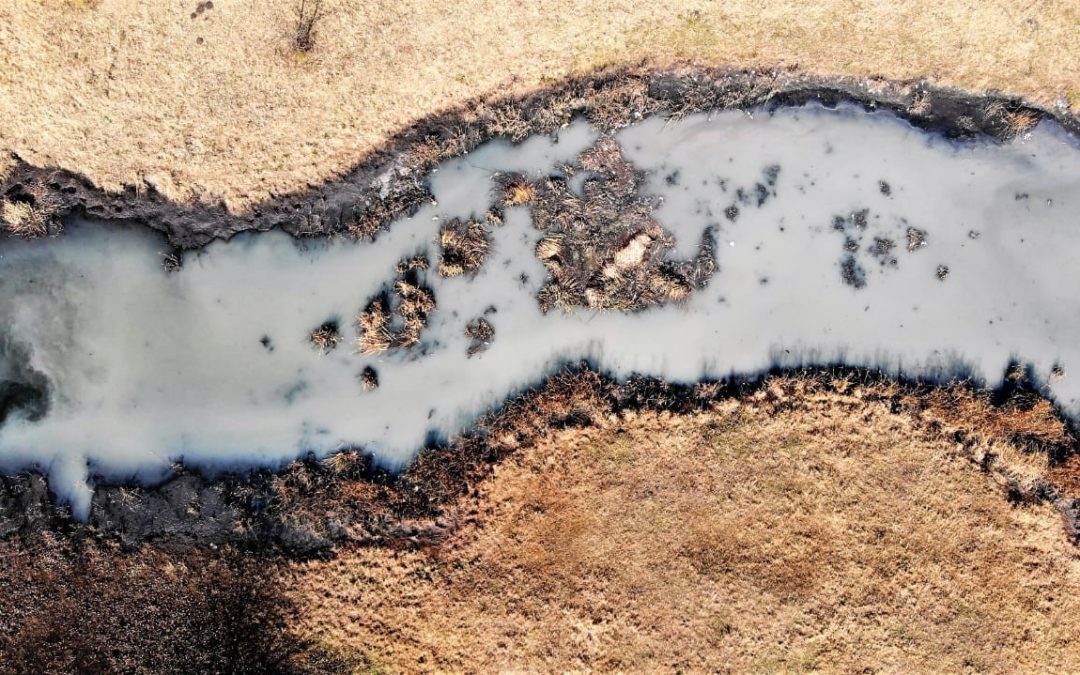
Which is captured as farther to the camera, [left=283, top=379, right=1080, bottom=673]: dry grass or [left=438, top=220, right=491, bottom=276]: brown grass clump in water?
[left=438, top=220, right=491, bottom=276]: brown grass clump in water

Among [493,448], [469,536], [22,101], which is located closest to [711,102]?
[493,448]

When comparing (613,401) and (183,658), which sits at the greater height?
(613,401)

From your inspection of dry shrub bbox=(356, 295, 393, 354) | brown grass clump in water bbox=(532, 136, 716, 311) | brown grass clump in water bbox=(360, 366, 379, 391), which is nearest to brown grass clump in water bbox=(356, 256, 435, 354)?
dry shrub bbox=(356, 295, 393, 354)

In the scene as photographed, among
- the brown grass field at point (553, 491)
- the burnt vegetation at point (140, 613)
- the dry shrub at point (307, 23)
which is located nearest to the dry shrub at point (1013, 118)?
the brown grass field at point (553, 491)

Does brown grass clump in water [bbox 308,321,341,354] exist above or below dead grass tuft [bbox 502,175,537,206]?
below

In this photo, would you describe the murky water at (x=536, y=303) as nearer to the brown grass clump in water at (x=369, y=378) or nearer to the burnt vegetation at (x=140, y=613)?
the brown grass clump in water at (x=369, y=378)

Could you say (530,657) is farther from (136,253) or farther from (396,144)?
(136,253)

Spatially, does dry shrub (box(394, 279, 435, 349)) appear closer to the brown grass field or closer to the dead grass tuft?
the brown grass field
